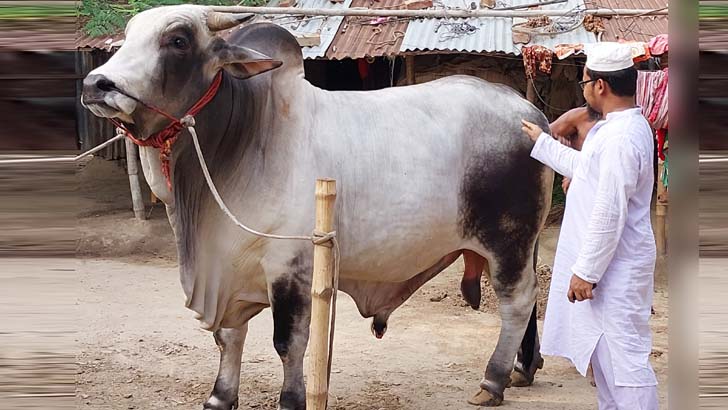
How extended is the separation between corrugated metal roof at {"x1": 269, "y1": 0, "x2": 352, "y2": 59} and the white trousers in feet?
19.6

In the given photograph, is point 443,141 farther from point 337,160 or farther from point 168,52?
point 168,52

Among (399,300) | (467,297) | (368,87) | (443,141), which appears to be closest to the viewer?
(443,141)

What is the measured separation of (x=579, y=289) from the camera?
3852mm

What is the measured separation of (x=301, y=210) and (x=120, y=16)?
593cm

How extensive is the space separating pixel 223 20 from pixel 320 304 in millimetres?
1536

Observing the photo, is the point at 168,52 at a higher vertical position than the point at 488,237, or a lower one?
higher

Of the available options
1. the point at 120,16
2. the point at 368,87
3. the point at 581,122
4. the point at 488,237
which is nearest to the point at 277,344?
the point at 488,237

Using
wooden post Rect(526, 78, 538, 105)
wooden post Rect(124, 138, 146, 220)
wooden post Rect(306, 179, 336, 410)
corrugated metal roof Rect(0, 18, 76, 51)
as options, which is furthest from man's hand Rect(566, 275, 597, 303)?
wooden post Rect(124, 138, 146, 220)

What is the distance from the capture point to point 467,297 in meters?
5.70

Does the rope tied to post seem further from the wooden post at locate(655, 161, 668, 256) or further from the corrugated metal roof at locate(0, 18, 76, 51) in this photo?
the wooden post at locate(655, 161, 668, 256)

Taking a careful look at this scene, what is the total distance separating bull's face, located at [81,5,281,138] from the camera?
389 cm

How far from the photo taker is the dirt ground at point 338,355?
5438 millimetres

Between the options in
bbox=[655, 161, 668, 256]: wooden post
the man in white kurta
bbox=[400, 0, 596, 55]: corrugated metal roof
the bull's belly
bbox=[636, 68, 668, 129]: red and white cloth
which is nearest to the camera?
the man in white kurta

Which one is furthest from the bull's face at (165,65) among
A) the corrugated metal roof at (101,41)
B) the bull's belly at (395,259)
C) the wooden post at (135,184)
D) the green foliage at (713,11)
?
the wooden post at (135,184)
